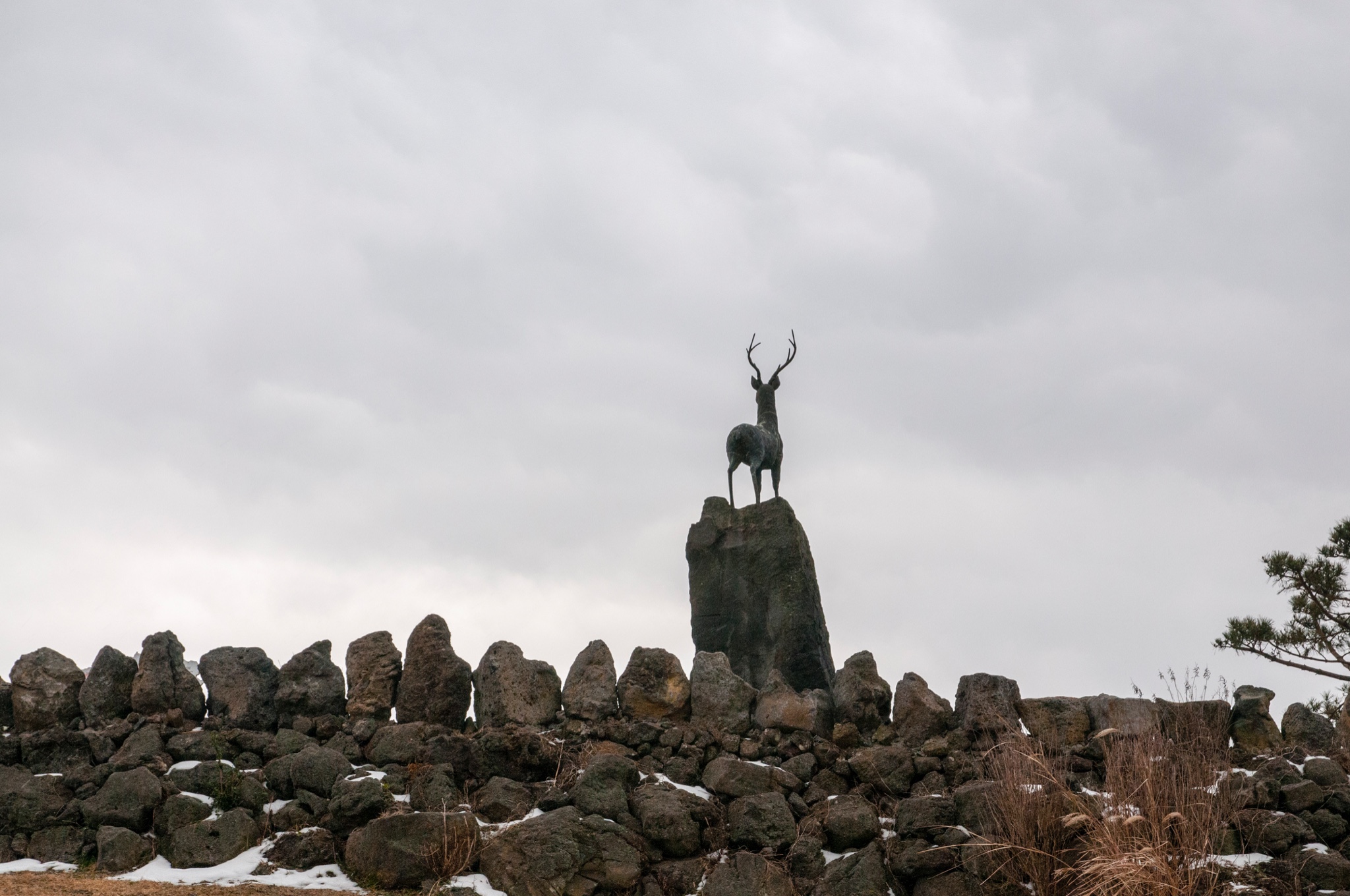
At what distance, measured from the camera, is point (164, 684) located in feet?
36.0

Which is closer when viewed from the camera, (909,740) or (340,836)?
(340,836)

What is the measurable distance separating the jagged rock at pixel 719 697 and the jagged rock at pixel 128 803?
4700 millimetres

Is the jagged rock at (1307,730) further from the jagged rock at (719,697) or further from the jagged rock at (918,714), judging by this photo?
the jagged rock at (719,697)

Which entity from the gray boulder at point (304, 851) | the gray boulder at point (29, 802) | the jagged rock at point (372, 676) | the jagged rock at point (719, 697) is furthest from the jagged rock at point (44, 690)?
the jagged rock at point (719, 697)

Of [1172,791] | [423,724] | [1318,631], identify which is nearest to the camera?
[1172,791]

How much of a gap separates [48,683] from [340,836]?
365 cm

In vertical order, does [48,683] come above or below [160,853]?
above

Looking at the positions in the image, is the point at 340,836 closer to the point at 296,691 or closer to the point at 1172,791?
the point at 296,691

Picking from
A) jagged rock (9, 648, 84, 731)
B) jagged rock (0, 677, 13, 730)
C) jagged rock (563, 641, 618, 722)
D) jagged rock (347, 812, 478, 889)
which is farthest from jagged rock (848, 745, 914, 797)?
jagged rock (0, 677, 13, 730)

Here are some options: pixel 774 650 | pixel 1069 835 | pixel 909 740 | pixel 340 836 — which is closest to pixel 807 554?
pixel 774 650

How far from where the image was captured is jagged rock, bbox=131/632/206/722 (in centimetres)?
1092

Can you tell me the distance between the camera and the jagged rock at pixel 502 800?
9.55m

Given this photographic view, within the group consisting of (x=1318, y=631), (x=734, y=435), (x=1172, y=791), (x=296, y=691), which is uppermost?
(x=734, y=435)

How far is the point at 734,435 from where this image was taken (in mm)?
13742
